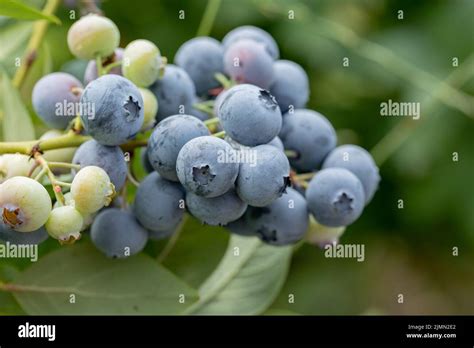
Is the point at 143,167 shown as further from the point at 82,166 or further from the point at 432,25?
the point at 432,25

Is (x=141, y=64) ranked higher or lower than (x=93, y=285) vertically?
higher

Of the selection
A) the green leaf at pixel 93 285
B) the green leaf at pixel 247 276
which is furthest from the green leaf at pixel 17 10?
the green leaf at pixel 247 276

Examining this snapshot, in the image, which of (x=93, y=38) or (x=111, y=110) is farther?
(x=93, y=38)

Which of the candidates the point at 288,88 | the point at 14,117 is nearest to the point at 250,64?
the point at 288,88

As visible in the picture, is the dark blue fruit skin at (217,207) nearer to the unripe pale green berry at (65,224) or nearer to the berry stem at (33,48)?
the unripe pale green berry at (65,224)

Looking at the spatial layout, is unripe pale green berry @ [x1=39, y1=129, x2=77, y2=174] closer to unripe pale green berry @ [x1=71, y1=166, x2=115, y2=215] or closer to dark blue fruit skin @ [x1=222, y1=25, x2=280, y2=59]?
unripe pale green berry @ [x1=71, y1=166, x2=115, y2=215]

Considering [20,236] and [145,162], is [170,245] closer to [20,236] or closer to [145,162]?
[145,162]
